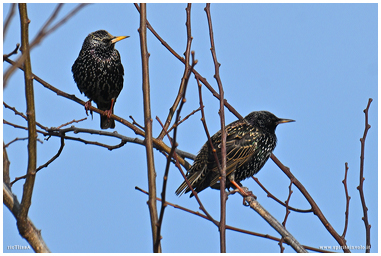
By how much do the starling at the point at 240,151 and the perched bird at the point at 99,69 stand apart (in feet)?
5.30

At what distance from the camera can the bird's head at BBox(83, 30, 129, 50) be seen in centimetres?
561

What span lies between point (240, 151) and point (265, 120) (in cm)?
58

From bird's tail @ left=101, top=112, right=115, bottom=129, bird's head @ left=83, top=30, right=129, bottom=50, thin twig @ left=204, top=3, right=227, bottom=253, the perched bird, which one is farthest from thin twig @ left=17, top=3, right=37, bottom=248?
bird's tail @ left=101, top=112, right=115, bottom=129

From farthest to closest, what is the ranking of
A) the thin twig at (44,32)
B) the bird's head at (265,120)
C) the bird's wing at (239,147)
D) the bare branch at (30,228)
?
the bird's head at (265,120)
the bird's wing at (239,147)
the bare branch at (30,228)
the thin twig at (44,32)

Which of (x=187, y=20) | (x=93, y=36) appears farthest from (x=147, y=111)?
(x=93, y=36)

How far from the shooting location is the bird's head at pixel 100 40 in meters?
5.61

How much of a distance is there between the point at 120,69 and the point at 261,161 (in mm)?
2179

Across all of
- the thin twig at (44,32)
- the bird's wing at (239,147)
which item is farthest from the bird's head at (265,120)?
the thin twig at (44,32)

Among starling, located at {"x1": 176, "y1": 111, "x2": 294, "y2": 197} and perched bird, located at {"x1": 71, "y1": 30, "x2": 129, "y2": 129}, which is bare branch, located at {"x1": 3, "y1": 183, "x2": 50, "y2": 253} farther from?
perched bird, located at {"x1": 71, "y1": 30, "x2": 129, "y2": 129}

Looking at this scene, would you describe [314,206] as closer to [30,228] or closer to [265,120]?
[265,120]

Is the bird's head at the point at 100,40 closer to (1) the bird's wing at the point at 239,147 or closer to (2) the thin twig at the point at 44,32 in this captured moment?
(1) the bird's wing at the point at 239,147

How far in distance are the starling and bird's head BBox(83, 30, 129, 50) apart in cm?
188

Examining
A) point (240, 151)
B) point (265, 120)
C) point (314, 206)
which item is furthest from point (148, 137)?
point (265, 120)

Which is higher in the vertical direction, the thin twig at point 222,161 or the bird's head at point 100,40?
the bird's head at point 100,40
